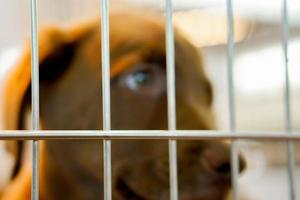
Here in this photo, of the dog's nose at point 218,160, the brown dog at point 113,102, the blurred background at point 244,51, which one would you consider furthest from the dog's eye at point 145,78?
the dog's nose at point 218,160

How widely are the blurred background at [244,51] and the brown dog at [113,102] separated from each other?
0.08m

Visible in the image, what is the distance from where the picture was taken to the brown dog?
3.59 feet

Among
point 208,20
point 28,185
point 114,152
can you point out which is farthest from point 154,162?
point 208,20

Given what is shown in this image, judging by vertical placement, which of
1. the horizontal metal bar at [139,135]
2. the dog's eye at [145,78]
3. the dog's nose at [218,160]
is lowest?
the dog's nose at [218,160]

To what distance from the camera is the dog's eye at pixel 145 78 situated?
123 cm

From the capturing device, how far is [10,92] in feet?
3.93

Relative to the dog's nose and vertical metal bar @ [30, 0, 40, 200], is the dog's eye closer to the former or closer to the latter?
the dog's nose

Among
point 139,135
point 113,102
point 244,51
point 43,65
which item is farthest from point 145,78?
point 139,135

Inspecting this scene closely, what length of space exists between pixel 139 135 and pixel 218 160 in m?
0.55

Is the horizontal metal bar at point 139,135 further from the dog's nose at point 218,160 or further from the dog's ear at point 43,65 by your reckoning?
the dog's ear at point 43,65

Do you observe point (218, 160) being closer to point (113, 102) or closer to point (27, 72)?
point (113, 102)

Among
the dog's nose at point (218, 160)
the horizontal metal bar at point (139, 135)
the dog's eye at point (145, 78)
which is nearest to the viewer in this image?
the horizontal metal bar at point (139, 135)

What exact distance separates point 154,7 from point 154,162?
48cm

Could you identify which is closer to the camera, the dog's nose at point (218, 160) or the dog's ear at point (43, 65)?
the dog's nose at point (218, 160)
